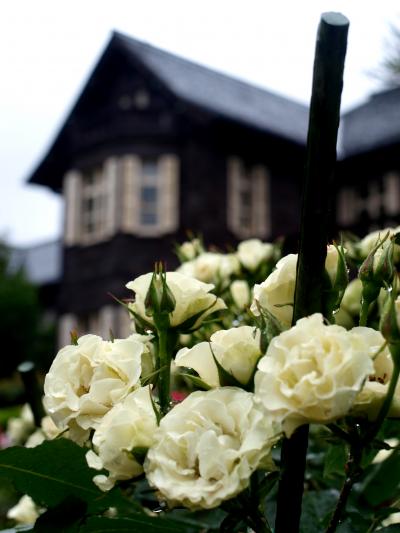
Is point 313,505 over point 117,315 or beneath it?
over

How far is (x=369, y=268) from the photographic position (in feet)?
2.92

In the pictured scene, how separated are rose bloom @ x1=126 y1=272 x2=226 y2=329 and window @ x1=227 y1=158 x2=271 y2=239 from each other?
13683 mm

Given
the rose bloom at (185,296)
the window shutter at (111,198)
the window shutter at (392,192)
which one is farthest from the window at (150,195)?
the rose bloom at (185,296)

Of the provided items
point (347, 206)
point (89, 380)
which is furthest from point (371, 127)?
point (89, 380)

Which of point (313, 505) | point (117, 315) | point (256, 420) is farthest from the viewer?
point (117, 315)

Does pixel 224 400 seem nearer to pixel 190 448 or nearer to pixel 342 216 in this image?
pixel 190 448

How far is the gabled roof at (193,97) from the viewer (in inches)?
600

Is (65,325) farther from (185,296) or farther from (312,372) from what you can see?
(312,372)

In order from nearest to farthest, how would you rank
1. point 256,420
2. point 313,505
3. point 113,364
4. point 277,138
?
point 256,420 < point 113,364 < point 313,505 < point 277,138

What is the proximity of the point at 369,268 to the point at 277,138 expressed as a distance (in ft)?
49.0

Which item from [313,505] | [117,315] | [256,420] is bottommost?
[117,315]

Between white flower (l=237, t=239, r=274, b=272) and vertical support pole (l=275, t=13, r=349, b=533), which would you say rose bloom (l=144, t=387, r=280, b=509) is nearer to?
vertical support pole (l=275, t=13, r=349, b=533)

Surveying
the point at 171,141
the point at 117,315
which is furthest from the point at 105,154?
the point at 117,315

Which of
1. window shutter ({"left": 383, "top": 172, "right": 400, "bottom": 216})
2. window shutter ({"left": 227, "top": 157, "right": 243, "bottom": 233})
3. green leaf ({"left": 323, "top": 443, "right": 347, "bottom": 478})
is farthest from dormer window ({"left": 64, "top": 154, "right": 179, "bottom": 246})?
green leaf ({"left": 323, "top": 443, "right": 347, "bottom": 478})
